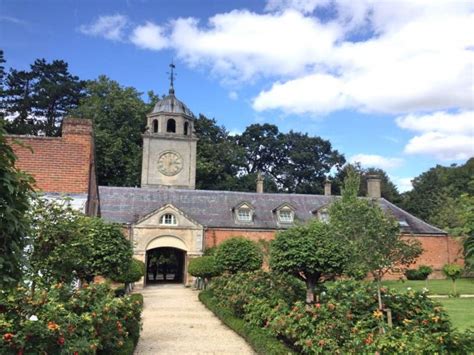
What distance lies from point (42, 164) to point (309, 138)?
54.2m

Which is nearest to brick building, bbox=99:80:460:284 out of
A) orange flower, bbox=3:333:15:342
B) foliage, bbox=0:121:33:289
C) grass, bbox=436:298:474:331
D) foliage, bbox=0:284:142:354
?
grass, bbox=436:298:474:331

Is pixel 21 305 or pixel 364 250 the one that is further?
pixel 364 250

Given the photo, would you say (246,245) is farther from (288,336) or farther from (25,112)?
(25,112)

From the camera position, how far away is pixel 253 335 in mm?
9680

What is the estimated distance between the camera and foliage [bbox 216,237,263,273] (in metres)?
20.6

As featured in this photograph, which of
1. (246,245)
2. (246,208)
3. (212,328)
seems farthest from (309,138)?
(212,328)

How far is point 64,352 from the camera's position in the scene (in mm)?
5422

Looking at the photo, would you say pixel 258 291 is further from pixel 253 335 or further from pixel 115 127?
pixel 115 127

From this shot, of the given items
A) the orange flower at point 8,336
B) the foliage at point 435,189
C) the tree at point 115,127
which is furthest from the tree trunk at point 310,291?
the foliage at point 435,189

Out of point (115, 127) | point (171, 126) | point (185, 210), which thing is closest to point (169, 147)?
point (171, 126)

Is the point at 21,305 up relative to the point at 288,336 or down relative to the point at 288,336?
up

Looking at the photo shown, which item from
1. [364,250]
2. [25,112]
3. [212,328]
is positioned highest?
[25,112]

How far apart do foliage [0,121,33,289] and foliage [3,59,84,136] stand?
48.4 m

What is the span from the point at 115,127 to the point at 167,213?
20542 millimetres
